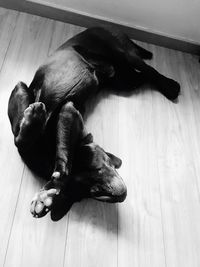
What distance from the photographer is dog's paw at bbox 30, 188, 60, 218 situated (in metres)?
1.06

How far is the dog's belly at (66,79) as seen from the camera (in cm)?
132

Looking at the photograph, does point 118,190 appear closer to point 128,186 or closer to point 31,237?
point 128,186

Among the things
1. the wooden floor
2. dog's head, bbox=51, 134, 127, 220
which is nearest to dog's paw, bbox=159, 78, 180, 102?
the wooden floor

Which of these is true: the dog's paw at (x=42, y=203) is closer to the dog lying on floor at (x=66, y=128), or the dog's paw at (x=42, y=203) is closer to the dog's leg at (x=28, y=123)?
the dog lying on floor at (x=66, y=128)

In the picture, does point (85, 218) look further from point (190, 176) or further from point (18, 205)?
point (190, 176)

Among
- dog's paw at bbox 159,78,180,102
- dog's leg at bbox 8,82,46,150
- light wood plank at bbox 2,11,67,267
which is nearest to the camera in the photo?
light wood plank at bbox 2,11,67,267

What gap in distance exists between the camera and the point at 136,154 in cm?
143

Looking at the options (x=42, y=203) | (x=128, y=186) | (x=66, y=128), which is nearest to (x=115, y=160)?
(x=128, y=186)

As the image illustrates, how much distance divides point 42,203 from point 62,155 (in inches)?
7.5

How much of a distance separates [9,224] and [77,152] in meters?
0.36

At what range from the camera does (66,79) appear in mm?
1377

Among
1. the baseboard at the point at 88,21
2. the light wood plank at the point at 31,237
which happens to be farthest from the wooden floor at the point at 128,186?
the baseboard at the point at 88,21

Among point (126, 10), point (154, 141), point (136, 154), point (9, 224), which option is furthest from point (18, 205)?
point (126, 10)

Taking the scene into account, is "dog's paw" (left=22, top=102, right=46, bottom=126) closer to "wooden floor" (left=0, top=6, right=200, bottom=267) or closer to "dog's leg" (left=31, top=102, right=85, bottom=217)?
"dog's leg" (left=31, top=102, right=85, bottom=217)
